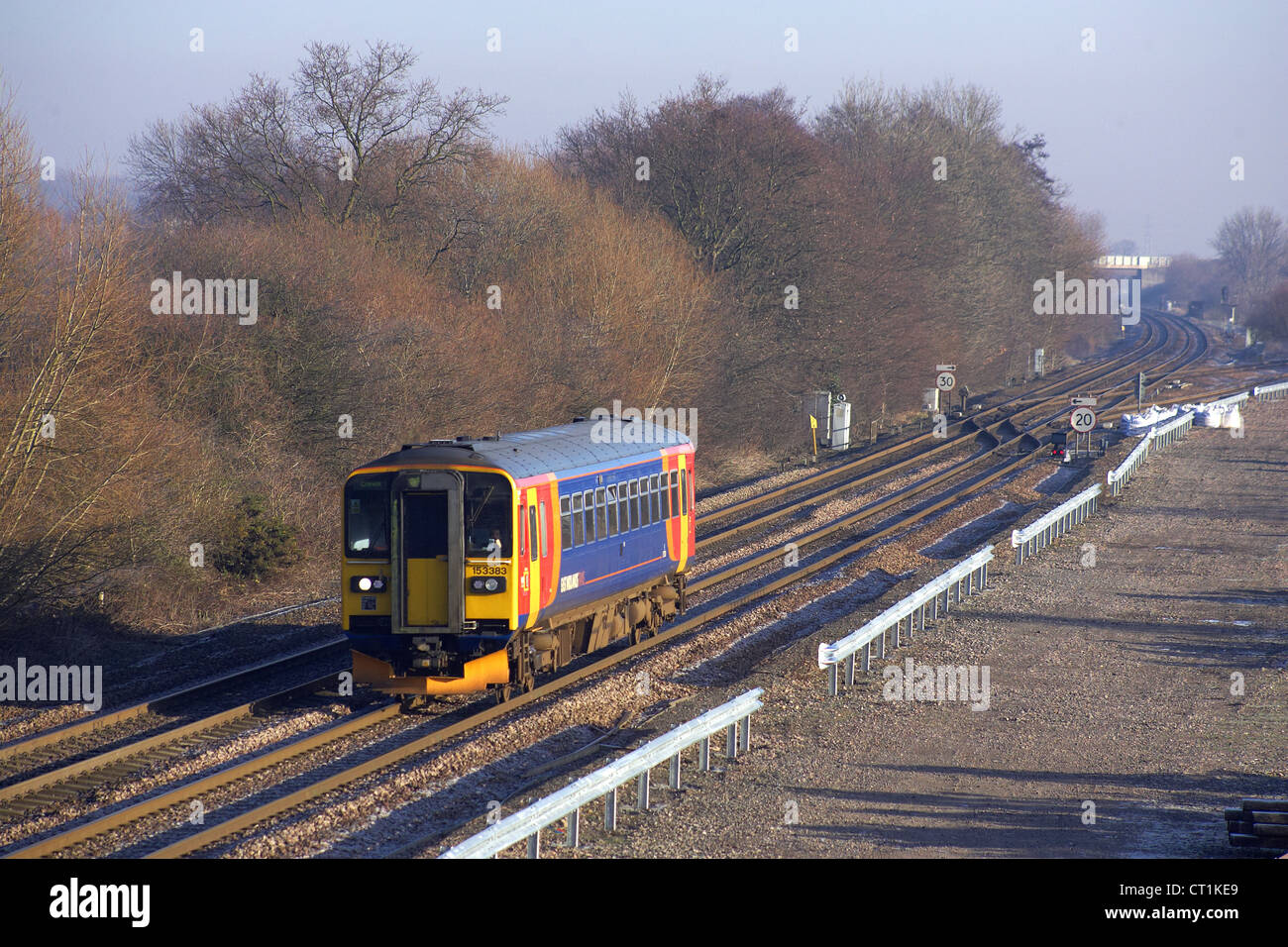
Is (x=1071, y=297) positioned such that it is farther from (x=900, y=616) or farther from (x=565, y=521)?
(x=565, y=521)

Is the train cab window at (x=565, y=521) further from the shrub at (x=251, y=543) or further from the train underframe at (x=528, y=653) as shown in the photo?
the shrub at (x=251, y=543)

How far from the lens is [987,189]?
6788 cm

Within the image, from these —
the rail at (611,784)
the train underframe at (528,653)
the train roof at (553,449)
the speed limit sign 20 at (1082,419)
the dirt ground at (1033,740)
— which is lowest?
the dirt ground at (1033,740)

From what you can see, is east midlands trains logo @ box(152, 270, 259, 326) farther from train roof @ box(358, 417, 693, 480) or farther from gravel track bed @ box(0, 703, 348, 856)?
gravel track bed @ box(0, 703, 348, 856)

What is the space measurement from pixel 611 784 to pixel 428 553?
432 centimetres

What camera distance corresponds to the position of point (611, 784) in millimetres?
10516

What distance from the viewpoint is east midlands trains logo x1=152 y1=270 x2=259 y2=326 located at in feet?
75.3

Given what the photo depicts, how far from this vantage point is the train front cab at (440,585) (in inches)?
541

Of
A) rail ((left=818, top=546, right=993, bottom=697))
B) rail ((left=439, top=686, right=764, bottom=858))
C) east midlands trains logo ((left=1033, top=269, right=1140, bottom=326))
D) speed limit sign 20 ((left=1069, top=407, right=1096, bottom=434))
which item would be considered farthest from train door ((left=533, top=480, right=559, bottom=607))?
east midlands trains logo ((left=1033, top=269, right=1140, bottom=326))

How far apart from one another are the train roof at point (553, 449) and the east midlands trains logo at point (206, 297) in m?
8.66

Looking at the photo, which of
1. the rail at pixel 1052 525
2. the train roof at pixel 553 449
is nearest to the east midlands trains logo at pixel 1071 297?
the rail at pixel 1052 525

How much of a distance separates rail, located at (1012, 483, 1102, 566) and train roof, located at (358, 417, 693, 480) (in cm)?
878

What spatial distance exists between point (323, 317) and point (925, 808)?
56.5 ft

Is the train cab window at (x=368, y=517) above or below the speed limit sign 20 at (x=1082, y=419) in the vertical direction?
below
